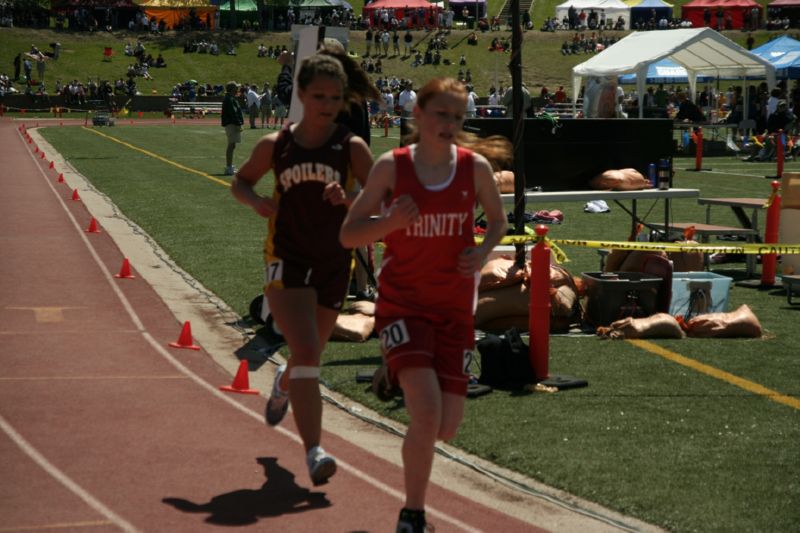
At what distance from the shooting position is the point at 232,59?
88500 mm

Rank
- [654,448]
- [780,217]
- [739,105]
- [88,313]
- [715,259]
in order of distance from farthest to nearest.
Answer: [739,105] → [715,259] → [780,217] → [88,313] → [654,448]

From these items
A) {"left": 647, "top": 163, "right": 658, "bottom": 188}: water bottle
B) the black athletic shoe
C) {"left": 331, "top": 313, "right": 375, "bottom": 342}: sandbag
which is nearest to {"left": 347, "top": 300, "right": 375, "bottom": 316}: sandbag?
{"left": 331, "top": 313, "right": 375, "bottom": 342}: sandbag

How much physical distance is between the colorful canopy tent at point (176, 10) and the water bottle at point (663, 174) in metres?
84.8

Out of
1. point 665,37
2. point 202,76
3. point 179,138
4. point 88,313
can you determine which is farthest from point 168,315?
point 202,76

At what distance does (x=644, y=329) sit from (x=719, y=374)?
1.47m

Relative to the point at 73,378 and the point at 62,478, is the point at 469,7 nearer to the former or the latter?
the point at 73,378

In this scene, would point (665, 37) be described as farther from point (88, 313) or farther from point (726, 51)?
point (88, 313)

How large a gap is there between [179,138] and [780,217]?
36607mm

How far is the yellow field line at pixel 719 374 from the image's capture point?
29.8 ft

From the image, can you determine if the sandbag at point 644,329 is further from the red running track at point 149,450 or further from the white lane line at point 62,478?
the white lane line at point 62,478

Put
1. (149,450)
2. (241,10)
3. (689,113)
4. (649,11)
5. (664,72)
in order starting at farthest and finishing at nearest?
(241,10), (649,11), (664,72), (689,113), (149,450)

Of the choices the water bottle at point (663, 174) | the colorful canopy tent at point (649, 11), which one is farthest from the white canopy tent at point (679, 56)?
the colorful canopy tent at point (649, 11)

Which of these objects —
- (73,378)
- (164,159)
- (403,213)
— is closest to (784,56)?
(164,159)

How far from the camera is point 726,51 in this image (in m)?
37.6
